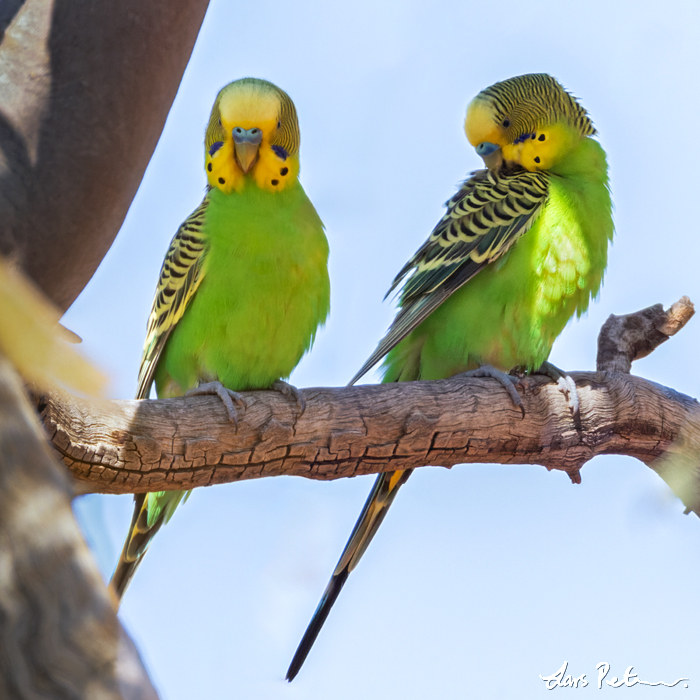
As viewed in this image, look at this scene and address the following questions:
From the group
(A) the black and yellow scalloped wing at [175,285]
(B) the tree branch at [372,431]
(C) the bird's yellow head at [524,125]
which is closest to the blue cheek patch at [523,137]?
(C) the bird's yellow head at [524,125]

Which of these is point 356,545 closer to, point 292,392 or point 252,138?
point 292,392

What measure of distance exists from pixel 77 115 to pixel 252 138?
0.83 meters

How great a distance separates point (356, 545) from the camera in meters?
3.27

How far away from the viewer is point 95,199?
2203 mm

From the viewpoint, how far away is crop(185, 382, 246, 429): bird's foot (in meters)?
2.64

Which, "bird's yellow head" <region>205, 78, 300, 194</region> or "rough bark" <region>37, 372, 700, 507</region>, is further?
"bird's yellow head" <region>205, 78, 300, 194</region>

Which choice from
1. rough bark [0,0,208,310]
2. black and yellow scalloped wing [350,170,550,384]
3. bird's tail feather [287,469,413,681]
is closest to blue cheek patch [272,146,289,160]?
rough bark [0,0,208,310]

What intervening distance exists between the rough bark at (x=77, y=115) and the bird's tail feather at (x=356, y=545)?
1666mm

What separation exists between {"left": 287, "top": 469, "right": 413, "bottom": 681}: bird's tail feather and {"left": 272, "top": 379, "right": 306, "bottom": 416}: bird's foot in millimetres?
699

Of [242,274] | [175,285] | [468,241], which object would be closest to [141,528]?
[175,285]

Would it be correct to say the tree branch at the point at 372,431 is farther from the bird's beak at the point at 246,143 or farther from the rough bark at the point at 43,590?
the rough bark at the point at 43,590

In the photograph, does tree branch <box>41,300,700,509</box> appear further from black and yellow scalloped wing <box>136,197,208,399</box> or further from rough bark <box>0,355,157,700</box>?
rough bark <box>0,355,157,700</box>

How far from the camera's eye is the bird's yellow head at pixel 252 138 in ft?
9.57

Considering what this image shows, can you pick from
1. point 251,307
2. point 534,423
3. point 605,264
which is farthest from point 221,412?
point 605,264
